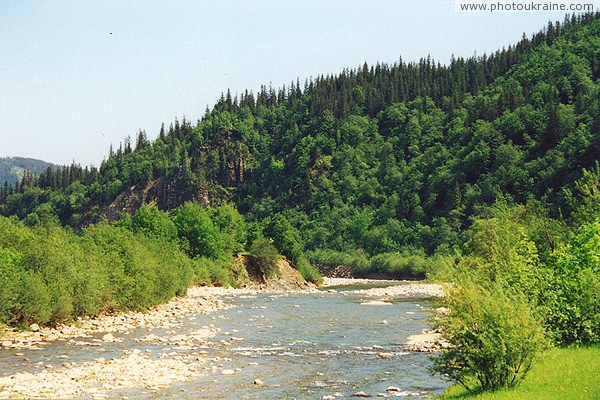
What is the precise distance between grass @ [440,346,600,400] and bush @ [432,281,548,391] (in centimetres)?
56

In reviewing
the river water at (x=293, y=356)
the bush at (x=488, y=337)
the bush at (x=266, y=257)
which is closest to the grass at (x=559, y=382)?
the bush at (x=488, y=337)

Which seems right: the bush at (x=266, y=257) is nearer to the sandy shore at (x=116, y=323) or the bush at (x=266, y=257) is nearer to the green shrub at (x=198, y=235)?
the green shrub at (x=198, y=235)

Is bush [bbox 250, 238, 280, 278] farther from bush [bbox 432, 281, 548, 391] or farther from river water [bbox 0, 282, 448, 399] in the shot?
bush [bbox 432, 281, 548, 391]

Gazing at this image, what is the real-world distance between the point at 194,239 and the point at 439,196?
3185 inches

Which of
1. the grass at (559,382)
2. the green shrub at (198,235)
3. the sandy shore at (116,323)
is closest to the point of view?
the grass at (559,382)

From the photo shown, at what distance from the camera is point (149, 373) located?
2922cm


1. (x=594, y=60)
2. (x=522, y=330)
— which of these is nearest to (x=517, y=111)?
(x=594, y=60)

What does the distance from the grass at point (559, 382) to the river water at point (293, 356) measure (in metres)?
3.90

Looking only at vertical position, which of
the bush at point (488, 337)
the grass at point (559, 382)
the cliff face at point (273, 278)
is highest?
the bush at point (488, 337)

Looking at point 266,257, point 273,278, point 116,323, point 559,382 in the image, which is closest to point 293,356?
point 559,382

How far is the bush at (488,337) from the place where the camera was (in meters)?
20.3

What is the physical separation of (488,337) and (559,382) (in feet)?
9.82

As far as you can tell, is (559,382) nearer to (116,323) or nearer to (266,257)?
(116,323)

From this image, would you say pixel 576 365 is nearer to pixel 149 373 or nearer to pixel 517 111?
pixel 149 373
